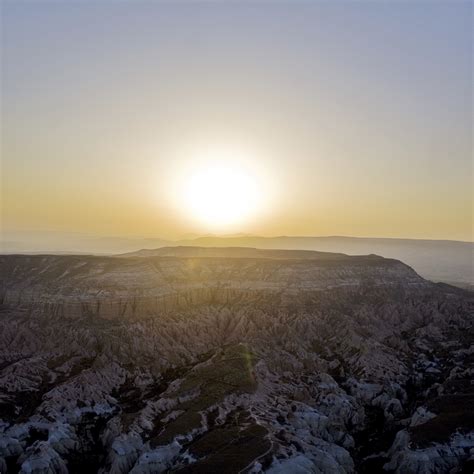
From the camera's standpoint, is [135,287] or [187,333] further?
[135,287]

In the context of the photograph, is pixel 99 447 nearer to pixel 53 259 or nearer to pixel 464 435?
pixel 464 435

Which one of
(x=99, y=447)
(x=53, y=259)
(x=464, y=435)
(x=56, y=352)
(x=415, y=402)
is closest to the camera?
(x=464, y=435)

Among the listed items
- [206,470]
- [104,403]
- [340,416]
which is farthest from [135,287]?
[206,470]

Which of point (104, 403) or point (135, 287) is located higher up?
point (135, 287)

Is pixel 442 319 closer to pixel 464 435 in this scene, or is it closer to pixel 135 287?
pixel 464 435

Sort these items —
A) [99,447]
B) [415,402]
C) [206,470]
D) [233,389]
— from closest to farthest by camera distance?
[206,470] → [99,447] → [233,389] → [415,402]

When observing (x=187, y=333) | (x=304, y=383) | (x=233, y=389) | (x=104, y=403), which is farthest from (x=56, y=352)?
(x=304, y=383)

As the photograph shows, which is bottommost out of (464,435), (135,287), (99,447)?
(99,447)
